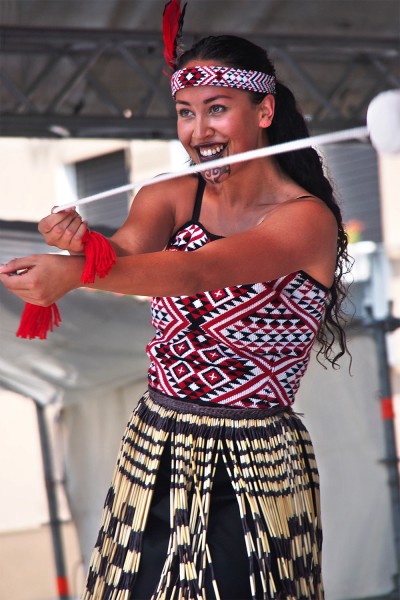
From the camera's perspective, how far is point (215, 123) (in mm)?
1679

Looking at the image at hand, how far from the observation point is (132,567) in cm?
174

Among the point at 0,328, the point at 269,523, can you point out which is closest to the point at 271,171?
the point at 269,523

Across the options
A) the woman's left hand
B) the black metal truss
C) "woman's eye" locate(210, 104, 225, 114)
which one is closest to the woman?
"woman's eye" locate(210, 104, 225, 114)

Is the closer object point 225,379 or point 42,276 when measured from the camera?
point 42,276

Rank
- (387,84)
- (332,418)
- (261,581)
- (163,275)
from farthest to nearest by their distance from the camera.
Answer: (387,84) → (332,418) → (261,581) → (163,275)

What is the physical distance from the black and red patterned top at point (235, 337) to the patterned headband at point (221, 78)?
254 mm

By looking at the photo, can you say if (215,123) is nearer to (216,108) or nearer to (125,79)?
(216,108)

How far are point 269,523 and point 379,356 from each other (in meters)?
2.31

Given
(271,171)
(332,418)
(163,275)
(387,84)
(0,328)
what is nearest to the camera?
(163,275)

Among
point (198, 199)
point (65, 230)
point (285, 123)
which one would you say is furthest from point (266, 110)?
point (65, 230)

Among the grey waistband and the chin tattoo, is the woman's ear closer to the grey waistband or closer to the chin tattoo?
the chin tattoo

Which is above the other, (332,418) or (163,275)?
(163,275)

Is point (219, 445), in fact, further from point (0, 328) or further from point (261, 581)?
point (0, 328)

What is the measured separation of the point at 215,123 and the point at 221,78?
8 cm
